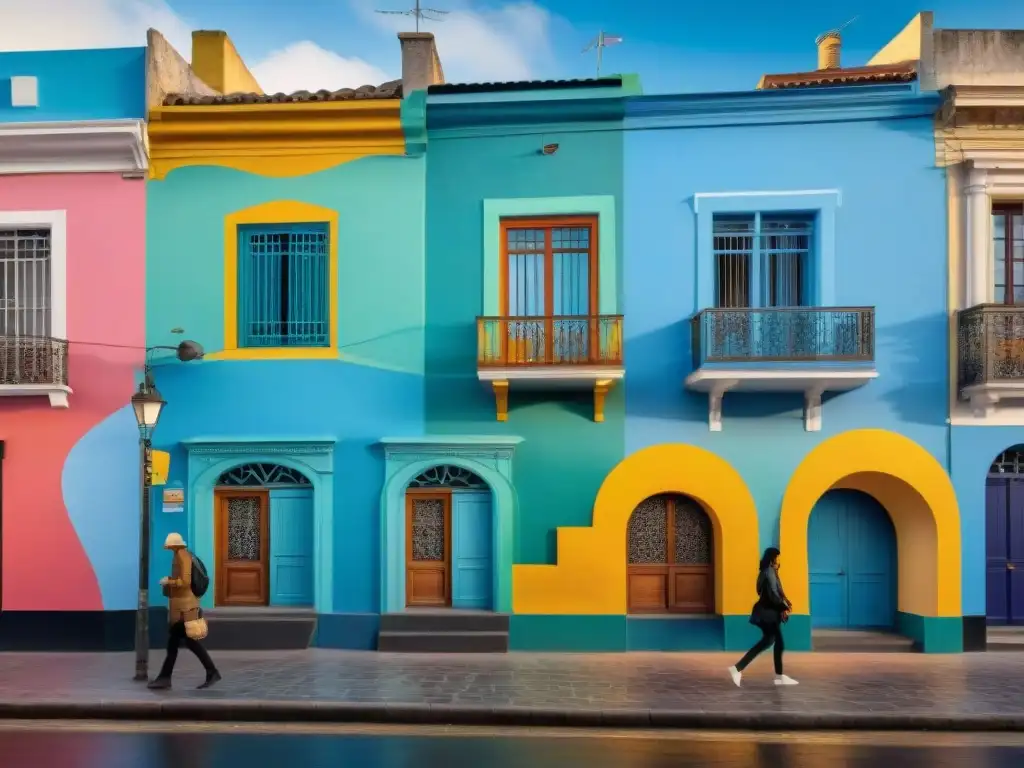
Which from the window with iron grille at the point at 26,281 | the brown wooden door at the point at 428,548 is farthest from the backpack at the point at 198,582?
the window with iron grille at the point at 26,281

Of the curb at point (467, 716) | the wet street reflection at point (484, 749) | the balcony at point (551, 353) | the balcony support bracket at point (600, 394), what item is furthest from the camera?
the balcony support bracket at point (600, 394)

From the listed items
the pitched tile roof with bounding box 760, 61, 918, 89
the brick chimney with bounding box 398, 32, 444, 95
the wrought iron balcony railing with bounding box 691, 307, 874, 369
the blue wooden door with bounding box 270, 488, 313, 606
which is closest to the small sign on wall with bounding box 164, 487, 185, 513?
the blue wooden door with bounding box 270, 488, 313, 606

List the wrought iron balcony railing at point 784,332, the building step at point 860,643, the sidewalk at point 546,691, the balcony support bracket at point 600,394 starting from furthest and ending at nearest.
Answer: the building step at point 860,643 < the balcony support bracket at point 600,394 < the wrought iron balcony railing at point 784,332 < the sidewalk at point 546,691

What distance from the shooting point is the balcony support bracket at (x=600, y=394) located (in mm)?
10617

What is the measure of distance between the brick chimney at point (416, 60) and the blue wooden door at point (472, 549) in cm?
581

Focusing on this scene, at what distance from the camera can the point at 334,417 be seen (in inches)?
443

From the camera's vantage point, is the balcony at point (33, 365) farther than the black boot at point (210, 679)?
Yes

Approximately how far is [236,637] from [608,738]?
5732mm

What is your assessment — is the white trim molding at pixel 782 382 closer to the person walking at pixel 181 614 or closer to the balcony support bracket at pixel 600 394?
the balcony support bracket at pixel 600 394

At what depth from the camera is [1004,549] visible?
1122cm

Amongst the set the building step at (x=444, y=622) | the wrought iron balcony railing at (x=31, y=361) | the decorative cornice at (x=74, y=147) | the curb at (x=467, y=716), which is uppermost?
the decorative cornice at (x=74, y=147)

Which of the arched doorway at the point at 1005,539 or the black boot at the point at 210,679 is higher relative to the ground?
the arched doorway at the point at 1005,539

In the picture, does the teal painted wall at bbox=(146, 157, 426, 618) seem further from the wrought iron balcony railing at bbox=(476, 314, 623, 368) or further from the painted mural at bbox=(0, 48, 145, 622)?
the wrought iron balcony railing at bbox=(476, 314, 623, 368)

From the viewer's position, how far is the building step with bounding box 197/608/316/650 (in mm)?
10828
